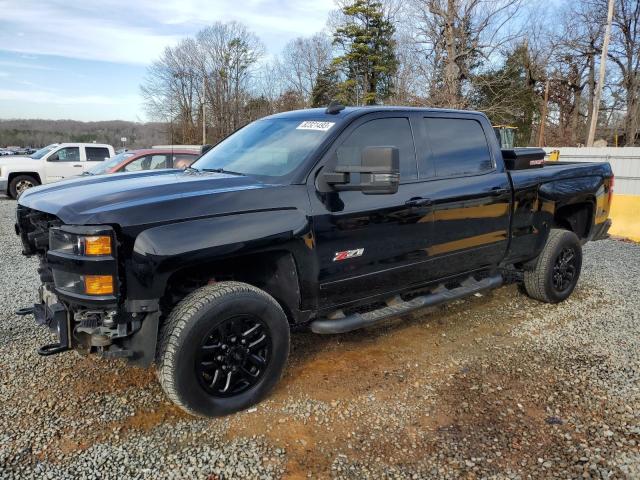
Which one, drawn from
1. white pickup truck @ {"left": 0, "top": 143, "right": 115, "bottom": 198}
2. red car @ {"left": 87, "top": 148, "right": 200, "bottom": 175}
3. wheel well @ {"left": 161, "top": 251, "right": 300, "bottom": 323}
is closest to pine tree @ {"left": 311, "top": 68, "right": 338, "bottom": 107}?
white pickup truck @ {"left": 0, "top": 143, "right": 115, "bottom": 198}

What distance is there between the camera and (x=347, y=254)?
11.0 ft

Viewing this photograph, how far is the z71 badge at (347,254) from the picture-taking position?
329cm

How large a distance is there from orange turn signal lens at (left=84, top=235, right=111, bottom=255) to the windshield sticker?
1651 millimetres

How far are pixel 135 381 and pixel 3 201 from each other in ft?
49.2

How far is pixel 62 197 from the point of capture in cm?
294

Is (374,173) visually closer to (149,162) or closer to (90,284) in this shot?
(90,284)

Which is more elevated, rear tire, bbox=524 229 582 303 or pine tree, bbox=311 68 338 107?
pine tree, bbox=311 68 338 107

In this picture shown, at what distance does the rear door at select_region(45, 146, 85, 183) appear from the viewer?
15977mm

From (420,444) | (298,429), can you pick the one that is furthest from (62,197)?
(420,444)

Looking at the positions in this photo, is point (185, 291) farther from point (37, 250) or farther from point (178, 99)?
point (178, 99)

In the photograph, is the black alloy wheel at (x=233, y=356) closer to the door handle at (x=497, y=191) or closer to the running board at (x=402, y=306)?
the running board at (x=402, y=306)

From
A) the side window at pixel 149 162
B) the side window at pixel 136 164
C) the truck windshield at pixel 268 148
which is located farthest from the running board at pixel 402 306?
the side window at pixel 149 162

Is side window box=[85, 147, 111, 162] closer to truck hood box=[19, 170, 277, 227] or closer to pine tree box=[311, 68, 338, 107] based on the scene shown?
truck hood box=[19, 170, 277, 227]

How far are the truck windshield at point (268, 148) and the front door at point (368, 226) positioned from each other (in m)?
0.21
